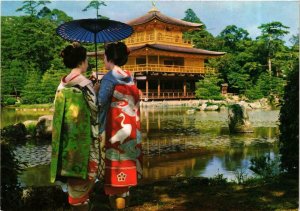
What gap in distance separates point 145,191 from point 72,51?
2058 mm

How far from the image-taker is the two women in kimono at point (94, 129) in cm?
267

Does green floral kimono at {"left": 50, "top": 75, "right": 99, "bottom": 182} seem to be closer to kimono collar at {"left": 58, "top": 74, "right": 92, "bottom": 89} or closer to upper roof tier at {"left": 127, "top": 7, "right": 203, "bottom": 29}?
kimono collar at {"left": 58, "top": 74, "right": 92, "bottom": 89}

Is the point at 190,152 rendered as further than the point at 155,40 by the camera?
No

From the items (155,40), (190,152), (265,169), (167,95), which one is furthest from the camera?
(155,40)

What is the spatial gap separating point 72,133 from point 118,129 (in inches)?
13.6

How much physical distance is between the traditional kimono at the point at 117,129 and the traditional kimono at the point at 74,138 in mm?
130

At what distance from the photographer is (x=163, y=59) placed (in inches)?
1253

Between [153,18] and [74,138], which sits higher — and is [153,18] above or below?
above

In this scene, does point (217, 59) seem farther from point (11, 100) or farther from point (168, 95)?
point (11, 100)

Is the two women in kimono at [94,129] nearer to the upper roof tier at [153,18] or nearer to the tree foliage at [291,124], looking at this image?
the tree foliage at [291,124]

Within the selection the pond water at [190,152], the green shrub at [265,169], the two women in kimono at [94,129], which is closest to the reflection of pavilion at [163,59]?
the pond water at [190,152]

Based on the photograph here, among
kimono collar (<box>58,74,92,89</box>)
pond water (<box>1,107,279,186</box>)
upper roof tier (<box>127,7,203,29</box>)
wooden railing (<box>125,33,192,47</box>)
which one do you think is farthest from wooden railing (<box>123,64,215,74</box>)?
kimono collar (<box>58,74,92,89</box>)

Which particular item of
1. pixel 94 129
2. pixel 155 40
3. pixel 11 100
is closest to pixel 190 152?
pixel 94 129

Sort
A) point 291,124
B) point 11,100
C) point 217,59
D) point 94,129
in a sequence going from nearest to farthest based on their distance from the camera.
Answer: point 94,129 < point 291,124 < point 11,100 < point 217,59
